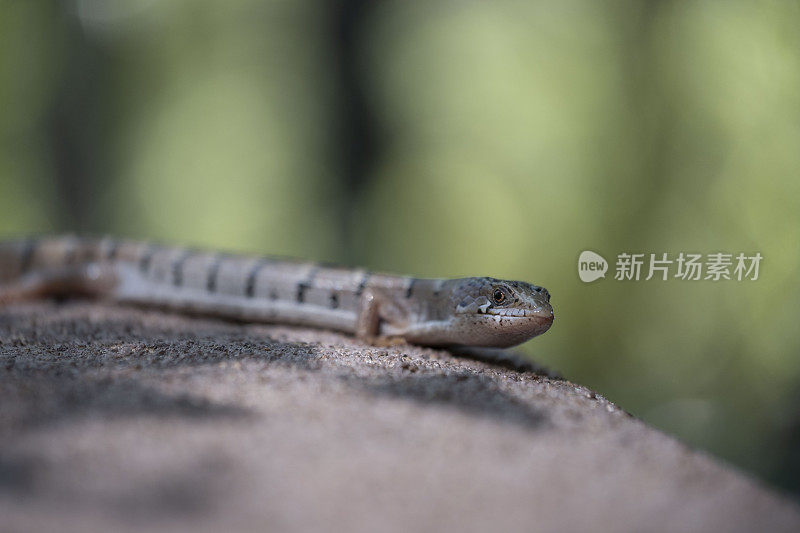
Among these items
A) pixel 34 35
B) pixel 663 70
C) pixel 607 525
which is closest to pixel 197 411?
pixel 607 525

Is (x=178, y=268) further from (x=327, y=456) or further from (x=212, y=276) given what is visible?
(x=327, y=456)

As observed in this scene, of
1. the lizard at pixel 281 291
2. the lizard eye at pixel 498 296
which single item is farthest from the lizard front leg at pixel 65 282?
the lizard eye at pixel 498 296

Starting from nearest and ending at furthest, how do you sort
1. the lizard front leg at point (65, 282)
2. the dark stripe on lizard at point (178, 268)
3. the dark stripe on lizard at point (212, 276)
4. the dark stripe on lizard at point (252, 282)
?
1. the dark stripe on lizard at point (252, 282)
2. the dark stripe on lizard at point (212, 276)
3. the dark stripe on lizard at point (178, 268)
4. the lizard front leg at point (65, 282)

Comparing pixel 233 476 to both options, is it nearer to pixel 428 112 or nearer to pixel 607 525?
pixel 607 525

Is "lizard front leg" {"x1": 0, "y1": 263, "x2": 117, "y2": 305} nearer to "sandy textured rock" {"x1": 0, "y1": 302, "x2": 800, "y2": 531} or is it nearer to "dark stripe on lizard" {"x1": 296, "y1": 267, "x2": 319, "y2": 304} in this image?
"dark stripe on lizard" {"x1": 296, "y1": 267, "x2": 319, "y2": 304}

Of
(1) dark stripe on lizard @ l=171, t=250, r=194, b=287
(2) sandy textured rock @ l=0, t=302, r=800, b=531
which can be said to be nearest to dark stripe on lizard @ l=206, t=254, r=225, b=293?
(1) dark stripe on lizard @ l=171, t=250, r=194, b=287

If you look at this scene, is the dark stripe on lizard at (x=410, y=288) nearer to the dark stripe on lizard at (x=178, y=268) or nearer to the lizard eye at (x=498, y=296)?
the lizard eye at (x=498, y=296)

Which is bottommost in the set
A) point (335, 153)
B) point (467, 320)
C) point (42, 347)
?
point (42, 347)
